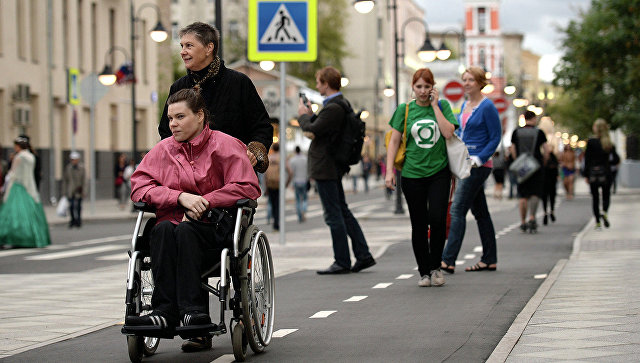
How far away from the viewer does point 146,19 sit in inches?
2141

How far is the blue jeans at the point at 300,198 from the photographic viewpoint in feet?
94.2

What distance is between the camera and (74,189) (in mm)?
29203

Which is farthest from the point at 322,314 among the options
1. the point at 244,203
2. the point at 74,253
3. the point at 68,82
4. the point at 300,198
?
the point at 68,82

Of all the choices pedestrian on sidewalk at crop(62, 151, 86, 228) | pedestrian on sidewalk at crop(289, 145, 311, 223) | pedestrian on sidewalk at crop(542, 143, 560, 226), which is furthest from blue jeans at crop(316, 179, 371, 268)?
pedestrian on sidewalk at crop(62, 151, 86, 228)

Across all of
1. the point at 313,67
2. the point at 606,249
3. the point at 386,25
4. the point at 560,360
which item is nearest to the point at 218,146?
the point at 560,360

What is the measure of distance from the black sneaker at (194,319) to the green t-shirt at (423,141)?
4.71 metres

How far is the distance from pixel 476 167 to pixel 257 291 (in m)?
5.52

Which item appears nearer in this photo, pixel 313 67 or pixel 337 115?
pixel 337 115

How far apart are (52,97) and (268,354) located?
3652 centimetres

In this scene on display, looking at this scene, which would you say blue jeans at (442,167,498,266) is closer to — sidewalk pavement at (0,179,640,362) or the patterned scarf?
sidewalk pavement at (0,179,640,362)

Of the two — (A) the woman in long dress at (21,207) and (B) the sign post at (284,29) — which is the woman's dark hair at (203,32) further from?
(A) the woman in long dress at (21,207)

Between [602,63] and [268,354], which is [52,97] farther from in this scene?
[268,354]

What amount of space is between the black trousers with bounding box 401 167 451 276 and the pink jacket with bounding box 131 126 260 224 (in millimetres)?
4070

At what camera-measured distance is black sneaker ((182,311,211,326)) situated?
639 cm
